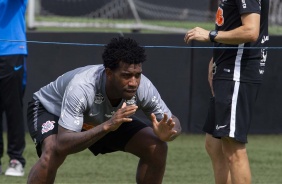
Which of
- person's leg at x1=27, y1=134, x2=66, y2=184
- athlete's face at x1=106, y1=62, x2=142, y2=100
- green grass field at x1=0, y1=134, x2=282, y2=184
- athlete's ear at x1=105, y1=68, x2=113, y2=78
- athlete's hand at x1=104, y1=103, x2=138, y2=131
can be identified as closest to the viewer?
athlete's hand at x1=104, y1=103, x2=138, y2=131

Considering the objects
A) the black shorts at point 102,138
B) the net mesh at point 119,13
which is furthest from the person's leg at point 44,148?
the net mesh at point 119,13

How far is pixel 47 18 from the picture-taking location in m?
12.4

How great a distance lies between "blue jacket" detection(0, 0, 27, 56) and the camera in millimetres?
8398

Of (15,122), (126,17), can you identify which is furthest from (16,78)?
(126,17)

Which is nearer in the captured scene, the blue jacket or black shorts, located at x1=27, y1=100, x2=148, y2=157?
black shorts, located at x1=27, y1=100, x2=148, y2=157

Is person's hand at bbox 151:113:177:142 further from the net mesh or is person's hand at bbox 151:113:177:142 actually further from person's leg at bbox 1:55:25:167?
the net mesh

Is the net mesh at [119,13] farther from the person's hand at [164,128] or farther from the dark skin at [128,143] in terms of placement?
the person's hand at [164,128]

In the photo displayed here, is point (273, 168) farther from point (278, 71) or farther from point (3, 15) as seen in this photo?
point (3, 15)

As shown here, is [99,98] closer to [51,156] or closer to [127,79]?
[127,79]

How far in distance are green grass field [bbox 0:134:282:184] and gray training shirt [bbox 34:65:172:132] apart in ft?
5.48

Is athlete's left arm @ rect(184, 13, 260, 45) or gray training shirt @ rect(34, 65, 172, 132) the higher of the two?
athlete's left arm @ rect(184, 13, 260, 45)

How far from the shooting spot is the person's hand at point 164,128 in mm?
5898

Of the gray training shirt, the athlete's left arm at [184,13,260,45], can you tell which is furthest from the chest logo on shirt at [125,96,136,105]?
the athlete's left arm at [184,13,260,45]

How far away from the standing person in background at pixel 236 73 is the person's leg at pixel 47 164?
1131 mm
